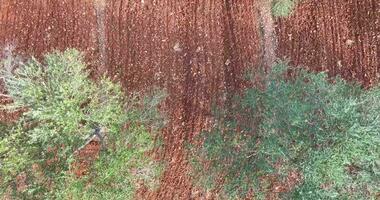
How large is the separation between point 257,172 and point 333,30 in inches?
127

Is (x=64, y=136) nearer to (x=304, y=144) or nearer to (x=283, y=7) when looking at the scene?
(x=304, y=144)

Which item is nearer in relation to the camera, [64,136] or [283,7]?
[64,136]

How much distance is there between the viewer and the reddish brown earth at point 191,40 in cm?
936

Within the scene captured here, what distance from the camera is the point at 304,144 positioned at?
24.7 feet

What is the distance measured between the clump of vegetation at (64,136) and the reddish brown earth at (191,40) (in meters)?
1.33

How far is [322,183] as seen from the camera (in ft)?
24.9

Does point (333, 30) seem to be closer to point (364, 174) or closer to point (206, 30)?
point (206, 30)

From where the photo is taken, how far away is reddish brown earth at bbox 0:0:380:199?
9359 mm

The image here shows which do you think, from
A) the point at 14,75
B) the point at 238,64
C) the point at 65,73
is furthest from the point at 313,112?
the point at 14,75

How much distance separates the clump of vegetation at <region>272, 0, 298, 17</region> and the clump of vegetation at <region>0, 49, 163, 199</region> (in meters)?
3.41

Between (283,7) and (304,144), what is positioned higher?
(283,7)

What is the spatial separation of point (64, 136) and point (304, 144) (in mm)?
3517

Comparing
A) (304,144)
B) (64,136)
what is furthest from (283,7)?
(64,136)

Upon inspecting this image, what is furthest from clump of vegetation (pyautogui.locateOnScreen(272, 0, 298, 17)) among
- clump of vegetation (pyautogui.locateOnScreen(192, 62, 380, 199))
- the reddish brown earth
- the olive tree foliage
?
clump of vegetation (pyautogui.locateOnScreen(192, 62, 380, 199))
